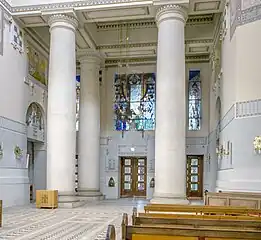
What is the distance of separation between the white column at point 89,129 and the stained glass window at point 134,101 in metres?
2.14

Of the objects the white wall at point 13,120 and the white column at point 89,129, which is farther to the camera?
the white column at point 89,129

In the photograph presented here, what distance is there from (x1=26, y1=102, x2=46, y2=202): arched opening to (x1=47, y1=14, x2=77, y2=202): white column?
9.97 ft

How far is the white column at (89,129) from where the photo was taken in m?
15.9

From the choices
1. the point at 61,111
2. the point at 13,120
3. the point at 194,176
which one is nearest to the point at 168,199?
the point at 61,111

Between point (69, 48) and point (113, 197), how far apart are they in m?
8.04

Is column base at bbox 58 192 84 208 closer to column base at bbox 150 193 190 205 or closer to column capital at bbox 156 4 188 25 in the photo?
column base at bbox 150 193 190 205

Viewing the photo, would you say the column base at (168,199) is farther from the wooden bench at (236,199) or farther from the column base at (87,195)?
the column base at (87,195)

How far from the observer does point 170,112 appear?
38.0 ft

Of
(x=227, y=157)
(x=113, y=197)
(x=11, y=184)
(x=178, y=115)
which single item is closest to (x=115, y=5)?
(x=178, y=115)

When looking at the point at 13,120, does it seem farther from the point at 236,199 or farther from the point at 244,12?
the point at 244,12

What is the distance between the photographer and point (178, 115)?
1162 centimetres

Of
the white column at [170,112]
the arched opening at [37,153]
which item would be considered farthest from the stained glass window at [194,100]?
the arched opening at [37,153]

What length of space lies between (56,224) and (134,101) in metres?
10.9

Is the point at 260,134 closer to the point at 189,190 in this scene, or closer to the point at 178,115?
the point at 178,115
